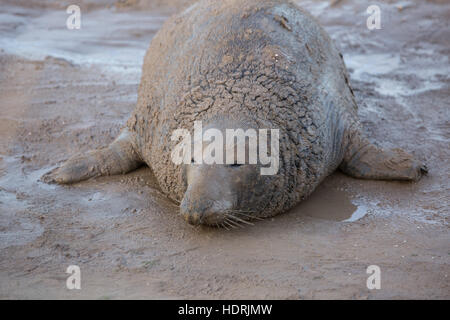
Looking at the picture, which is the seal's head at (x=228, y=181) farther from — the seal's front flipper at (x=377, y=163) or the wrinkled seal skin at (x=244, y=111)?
the seal's front flipper at (x=377, y=163)

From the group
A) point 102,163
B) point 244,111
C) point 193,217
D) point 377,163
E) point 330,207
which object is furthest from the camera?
point 102,163

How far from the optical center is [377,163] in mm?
4777

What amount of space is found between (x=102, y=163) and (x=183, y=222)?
1302 millimetres

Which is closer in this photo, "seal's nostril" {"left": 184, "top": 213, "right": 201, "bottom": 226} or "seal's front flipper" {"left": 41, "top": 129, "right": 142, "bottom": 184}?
"seal's nostril" {"left": 184, "top": 213, "right": 201, "bottom": 226}

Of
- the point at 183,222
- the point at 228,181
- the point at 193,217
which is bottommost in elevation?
the point at 183,222

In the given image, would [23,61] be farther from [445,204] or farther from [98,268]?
[445,204]

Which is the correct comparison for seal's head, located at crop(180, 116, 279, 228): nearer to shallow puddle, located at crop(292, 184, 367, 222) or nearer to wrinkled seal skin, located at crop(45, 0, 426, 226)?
wrinkled seal skin, located at crop(45, 0, 426, 226)

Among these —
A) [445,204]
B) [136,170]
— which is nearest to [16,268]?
[136,170]

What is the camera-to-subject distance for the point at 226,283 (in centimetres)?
317

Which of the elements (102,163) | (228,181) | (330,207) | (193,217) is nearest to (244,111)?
(228,181)

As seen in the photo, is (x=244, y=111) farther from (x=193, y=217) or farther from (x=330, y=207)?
(x=330, y=207)

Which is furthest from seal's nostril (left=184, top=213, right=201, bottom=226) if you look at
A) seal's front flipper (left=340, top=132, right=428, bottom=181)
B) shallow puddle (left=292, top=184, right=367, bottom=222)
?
A: seal's front flipper (left=340, top=132, right=428, bottom=181)

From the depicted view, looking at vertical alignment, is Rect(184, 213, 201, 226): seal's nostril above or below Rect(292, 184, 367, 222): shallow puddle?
above

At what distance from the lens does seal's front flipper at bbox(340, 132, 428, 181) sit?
470 cm
